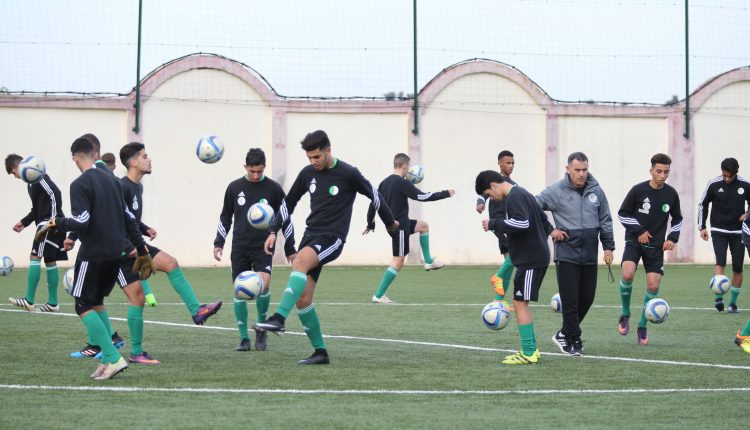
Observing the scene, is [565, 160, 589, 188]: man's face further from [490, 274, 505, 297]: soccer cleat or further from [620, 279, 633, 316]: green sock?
[490, 274, 505, 297]: soccer cleat

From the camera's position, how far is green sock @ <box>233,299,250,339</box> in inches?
436

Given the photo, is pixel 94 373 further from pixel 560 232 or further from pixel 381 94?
pixel 381 94

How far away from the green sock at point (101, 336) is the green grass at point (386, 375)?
0.20m

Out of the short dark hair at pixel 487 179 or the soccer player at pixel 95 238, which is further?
the short dark hair at pixel 487 179

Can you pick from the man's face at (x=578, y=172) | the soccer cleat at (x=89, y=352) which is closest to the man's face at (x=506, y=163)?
the man's face at (x=578, y=172)

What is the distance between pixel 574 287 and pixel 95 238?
4573 mm

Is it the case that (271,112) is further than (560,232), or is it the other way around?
(271,112)

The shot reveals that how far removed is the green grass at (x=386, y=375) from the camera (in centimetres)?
707

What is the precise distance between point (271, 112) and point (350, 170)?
1861 cm

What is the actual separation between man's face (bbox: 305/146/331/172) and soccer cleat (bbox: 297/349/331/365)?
1.61 meters

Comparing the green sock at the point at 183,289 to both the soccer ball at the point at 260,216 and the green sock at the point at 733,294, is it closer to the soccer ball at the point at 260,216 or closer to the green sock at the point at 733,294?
the soccer ball at the point at 260,216

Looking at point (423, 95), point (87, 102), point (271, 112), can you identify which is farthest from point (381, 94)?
point (87, 102)

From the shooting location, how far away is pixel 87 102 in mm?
27312

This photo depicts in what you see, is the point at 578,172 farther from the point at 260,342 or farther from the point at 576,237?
the point at 260,342
